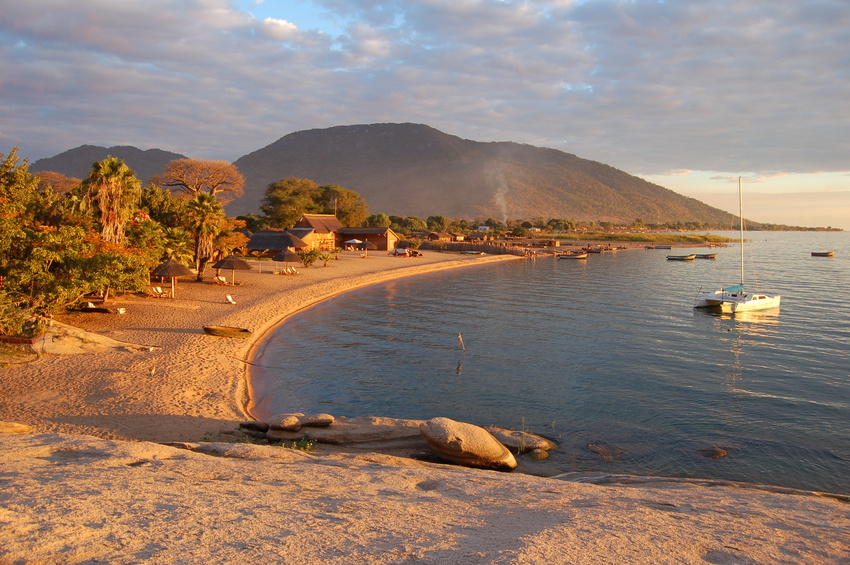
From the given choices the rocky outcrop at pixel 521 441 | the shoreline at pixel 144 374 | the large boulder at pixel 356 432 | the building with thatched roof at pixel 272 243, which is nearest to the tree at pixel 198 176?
the building with thatched roof at pixel 272 243

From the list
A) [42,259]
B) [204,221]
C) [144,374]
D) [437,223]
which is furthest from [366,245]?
[437,223]

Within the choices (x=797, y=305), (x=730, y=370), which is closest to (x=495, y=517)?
(x=730, y=370)

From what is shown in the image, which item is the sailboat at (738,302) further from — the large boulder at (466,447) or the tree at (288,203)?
the tree at (288,203)

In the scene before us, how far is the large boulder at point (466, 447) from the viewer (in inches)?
423

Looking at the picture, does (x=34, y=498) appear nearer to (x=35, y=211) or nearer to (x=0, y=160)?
(x=35, y=211)

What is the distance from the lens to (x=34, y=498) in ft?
19.6

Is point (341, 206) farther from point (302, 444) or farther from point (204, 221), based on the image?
point (302, 444)

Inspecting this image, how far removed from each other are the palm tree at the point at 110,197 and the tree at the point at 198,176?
136 feet

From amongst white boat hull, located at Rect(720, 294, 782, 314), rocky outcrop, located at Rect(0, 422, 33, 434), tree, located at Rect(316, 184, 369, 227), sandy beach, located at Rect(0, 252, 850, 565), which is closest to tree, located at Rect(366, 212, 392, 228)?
tree, located at Rect(316, 184, 369, 227)

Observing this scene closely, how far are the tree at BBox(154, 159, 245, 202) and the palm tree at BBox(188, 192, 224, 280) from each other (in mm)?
32636

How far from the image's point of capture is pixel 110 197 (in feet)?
81.4

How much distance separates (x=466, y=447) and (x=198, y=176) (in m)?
66.6

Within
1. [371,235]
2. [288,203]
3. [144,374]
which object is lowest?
[144,374]

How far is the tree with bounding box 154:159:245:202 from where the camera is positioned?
66.0 meters
